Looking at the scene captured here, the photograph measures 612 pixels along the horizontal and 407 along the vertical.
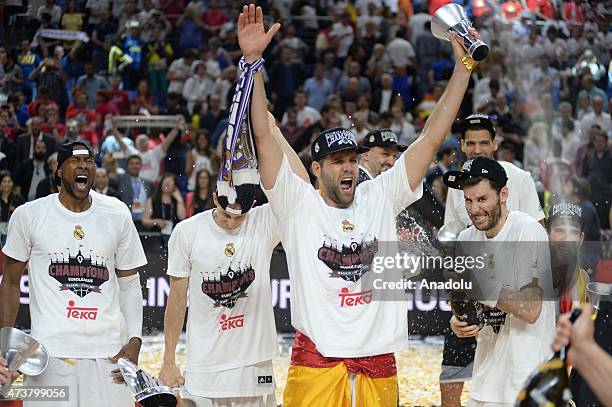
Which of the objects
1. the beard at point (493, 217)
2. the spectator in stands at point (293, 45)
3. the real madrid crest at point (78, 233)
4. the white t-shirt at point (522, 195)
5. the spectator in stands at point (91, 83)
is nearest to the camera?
the beard at point (493, 217)

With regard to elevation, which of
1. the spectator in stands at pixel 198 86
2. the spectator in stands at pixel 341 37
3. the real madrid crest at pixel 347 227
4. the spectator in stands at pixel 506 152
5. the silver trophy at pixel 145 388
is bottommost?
the silver trophy at pixel 145 388

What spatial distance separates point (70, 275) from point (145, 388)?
0.86 meters

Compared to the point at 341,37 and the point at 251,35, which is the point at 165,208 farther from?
the point at 341,37

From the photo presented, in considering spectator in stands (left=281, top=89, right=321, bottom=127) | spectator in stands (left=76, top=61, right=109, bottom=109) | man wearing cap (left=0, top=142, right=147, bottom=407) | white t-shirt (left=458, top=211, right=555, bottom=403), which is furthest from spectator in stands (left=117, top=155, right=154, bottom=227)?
white t-shirt (left=458, top=211, right=555, bottom=403)

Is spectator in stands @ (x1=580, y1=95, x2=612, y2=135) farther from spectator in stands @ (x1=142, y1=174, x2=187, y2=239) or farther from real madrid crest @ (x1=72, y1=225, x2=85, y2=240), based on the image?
real madrid crest @ (x1=72, y1=225, x2=85, y2=240)

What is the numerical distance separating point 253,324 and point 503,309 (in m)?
1.58

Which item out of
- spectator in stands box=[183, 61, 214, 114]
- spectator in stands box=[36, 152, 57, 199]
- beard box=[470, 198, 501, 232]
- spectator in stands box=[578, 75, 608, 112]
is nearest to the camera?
beard box=[470, 198, 501, 232]

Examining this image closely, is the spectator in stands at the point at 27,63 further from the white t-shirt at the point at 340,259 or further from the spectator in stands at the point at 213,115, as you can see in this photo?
the white t-shirt at the point at 340,259

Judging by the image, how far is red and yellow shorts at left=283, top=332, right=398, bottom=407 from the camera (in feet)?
20.7

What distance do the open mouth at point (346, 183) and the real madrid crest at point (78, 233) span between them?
5.38 ft

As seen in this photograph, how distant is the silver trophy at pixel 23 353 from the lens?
6602 mm

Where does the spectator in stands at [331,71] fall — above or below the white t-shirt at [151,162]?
above

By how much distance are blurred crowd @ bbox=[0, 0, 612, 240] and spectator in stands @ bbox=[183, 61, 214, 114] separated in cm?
2

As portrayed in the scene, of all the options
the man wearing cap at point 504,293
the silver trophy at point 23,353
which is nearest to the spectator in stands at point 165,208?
the silver trophy at point 23,353
